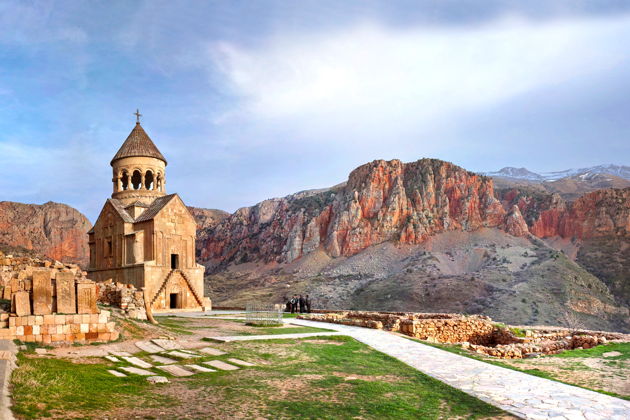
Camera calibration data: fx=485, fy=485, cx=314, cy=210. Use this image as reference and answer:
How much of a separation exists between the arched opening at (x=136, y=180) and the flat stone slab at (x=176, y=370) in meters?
26.6

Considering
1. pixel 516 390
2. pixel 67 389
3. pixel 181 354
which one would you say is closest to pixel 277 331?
pixel 181 354

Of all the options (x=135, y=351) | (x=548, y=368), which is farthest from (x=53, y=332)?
Answer: (x=548, y=368)

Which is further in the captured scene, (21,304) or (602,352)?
(602,352)

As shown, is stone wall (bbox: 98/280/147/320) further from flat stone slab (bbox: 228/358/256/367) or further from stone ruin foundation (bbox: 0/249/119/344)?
flat stone slab (bbox: 228/358/256/367)

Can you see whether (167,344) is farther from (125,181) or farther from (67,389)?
(125,181)

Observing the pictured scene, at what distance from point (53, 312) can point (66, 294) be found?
1.50 ft

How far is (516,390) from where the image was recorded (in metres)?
8.08

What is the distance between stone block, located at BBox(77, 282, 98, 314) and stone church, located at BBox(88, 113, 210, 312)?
17280 mm

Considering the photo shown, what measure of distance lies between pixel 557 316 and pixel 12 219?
78.8 meters

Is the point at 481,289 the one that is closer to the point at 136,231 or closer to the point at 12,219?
the point at 136,231

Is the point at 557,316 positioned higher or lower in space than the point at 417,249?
lower

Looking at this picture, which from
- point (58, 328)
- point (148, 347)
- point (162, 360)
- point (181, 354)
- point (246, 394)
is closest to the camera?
point (246, 394)

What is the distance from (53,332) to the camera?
10555mm

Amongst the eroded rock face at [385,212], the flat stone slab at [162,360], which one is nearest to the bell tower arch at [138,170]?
the flat stone slab at [162,360]
